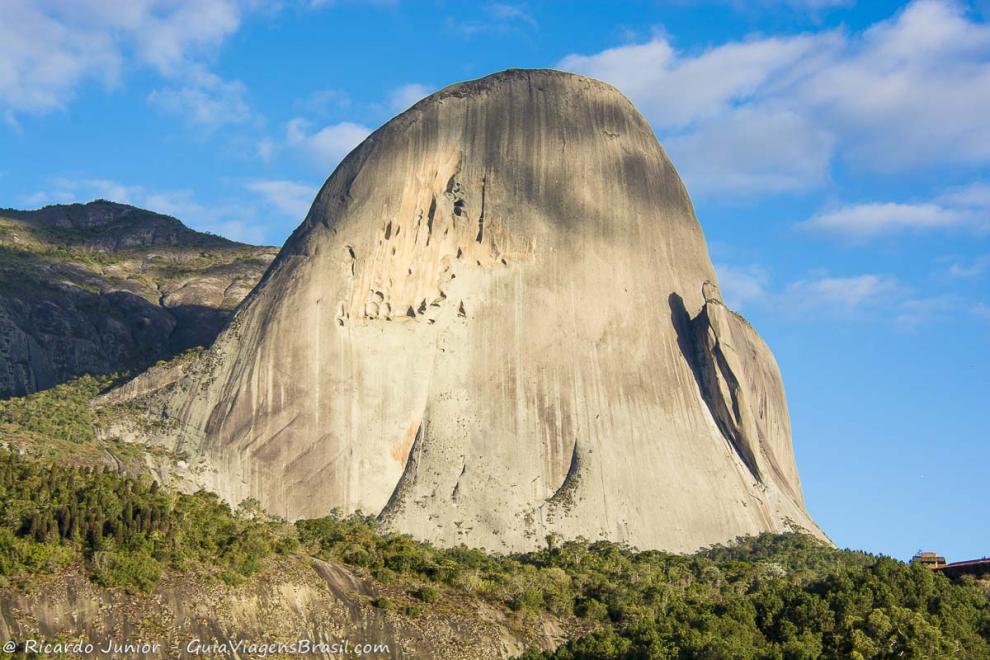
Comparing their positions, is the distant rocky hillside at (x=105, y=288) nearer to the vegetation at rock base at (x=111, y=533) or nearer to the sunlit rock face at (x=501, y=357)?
the sunlit rock face at (x=501, y=357)

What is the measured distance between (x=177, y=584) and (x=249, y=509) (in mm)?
31231

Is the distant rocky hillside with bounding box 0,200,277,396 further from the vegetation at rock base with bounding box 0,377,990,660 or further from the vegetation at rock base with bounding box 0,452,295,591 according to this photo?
the vegetation at rock base with bounding box 0,452,295,591

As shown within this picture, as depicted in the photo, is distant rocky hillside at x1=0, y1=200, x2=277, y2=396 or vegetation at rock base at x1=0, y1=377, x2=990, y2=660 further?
distant rocky hillside at x1=0, y1=200, x2=277, y2=396

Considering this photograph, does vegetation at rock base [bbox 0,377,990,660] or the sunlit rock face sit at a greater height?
the sunlit rock face

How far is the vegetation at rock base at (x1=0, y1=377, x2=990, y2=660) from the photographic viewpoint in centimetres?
5453

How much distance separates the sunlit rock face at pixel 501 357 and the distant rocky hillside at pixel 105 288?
88.2ft

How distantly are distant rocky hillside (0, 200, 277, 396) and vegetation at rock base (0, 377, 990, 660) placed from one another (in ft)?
127

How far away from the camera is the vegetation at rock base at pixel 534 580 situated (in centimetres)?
5453

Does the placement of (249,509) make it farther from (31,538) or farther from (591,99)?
(591,99)

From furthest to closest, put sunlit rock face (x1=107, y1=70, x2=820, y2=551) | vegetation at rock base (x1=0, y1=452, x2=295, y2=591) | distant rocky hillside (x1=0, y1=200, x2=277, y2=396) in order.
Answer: distant rocky hillside (x1=0, y1=200, x2=277, y2=396)
sunlit rock face (x1=107, y1=70, x2=820, y2=551)
vegetation at rock base (x1=0, y1=452, x2=295, y2=591)

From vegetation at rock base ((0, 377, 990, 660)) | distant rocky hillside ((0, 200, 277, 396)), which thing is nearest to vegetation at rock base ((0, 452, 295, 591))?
vegetation at rock base ((0, 377, 990, 660))

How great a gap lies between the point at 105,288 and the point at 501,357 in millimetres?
48972

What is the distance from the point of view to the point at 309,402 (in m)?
92.2

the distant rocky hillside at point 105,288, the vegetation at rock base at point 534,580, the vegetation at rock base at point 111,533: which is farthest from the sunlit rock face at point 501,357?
the distant rocky hillside at point 105,288
